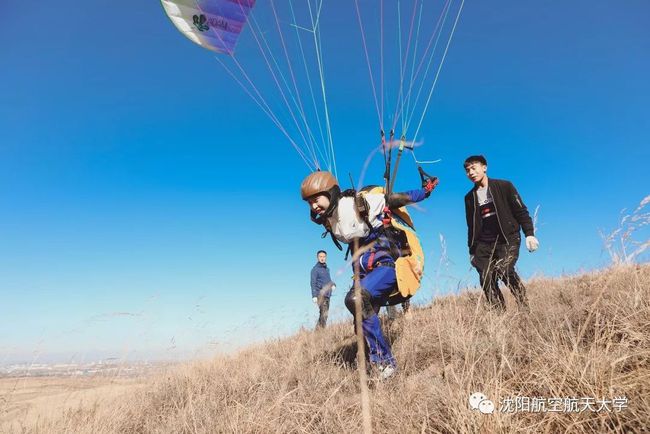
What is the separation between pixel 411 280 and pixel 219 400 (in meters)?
2.04

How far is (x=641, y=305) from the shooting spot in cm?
262

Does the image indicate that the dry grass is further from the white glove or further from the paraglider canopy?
the paraglider canopy

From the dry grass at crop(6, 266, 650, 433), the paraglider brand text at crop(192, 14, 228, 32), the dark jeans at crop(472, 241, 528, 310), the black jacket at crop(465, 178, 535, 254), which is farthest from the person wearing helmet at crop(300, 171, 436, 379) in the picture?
the paraglider brand text at crop(192, 14, 228, 32)

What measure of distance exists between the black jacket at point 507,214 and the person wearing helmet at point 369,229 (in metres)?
1.57

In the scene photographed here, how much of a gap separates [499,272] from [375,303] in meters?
1.83

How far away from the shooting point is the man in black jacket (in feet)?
14.8

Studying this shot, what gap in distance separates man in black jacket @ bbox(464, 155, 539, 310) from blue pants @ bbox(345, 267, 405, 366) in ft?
4.92

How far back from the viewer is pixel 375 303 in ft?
12.2

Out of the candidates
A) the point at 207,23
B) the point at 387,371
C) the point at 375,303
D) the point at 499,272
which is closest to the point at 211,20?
the point at 207,23

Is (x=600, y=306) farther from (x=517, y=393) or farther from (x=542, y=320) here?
(x=517, y=393)

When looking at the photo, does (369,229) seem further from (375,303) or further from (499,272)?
(499,272)

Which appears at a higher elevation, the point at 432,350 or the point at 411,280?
the point at 411,280

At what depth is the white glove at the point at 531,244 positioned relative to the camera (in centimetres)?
442

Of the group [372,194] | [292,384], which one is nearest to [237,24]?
[372,194]
